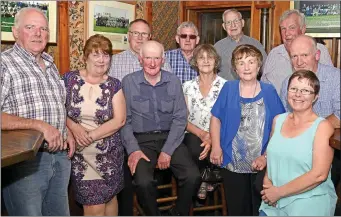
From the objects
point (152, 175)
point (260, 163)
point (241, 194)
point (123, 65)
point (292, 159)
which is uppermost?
point (123, 65)

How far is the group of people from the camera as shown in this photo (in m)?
2.11

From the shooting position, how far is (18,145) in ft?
5.60

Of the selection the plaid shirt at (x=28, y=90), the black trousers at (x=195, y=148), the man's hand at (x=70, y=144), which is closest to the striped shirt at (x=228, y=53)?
the black trousers at (x=195, y=148)

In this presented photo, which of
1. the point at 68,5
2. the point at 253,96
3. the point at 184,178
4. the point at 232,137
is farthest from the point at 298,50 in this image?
the point at 68,5

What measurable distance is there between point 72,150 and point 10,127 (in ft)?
1.76

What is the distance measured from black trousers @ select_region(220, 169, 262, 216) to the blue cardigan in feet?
0.37

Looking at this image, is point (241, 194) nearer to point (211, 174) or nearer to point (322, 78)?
point (211, 174)

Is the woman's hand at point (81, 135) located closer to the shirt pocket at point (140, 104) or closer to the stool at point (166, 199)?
the shirt pocket at point (140, 104)

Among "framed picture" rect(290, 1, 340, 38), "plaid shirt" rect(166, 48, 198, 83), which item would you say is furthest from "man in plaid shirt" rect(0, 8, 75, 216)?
"framed picture" rect(290, 1, 340, 38)

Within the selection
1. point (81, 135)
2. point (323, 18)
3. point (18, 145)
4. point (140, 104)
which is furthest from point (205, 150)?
point (323, 18)

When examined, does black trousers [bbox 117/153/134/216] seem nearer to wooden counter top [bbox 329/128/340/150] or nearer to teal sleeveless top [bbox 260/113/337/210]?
teal sleeveless top [bbox 260/113/337/210]

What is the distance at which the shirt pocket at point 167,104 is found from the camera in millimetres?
2789

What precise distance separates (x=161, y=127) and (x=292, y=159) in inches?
40.5

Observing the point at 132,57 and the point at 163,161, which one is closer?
the point at 163,161
